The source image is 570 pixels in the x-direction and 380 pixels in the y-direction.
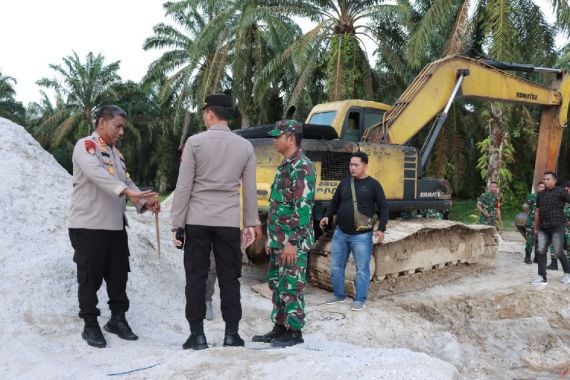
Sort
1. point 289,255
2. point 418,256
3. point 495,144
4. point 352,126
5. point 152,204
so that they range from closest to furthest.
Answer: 1. point 152,204
2. point 289,255
3. point 418,256
4. point 352,126
5. point 495,144

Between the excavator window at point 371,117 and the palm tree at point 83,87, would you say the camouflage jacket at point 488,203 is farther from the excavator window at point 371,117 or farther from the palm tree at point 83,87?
the palm tree at point 83,87

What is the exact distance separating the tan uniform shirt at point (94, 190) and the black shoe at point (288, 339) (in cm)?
155

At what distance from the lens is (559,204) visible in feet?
25.9

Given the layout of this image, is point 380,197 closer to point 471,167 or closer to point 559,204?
point 559,204

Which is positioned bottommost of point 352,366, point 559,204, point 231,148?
point 352,366

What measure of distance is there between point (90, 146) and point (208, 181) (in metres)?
0.96

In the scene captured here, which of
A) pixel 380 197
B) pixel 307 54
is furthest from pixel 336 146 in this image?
pixel 307 54

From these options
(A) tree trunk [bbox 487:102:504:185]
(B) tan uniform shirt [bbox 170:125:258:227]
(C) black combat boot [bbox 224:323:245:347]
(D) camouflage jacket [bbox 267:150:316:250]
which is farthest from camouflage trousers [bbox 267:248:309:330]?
(A) tree trunk [bbox 487:102:504:185]

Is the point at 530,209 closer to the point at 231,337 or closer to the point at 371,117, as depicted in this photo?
the point at 371,117

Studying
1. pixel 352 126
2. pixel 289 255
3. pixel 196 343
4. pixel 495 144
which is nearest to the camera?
pixel 196 343

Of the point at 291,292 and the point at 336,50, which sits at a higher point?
the point at 336,50

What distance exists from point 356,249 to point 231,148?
2.62m

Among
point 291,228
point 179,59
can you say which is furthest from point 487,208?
point 179,59

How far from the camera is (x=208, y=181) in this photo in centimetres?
400
